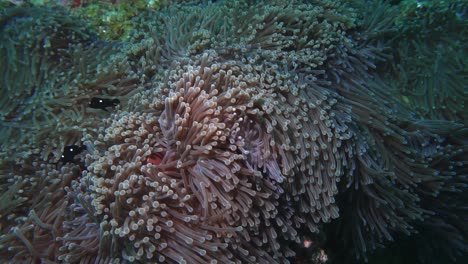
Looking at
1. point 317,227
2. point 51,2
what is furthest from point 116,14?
point 317,227

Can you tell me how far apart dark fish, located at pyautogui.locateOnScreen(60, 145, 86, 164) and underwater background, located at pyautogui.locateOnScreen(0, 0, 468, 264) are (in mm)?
13

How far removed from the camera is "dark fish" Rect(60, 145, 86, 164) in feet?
10.2

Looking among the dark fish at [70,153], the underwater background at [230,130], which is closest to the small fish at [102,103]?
the underwater background at [230,130]

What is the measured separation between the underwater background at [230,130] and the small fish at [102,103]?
27mm

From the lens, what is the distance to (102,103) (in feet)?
11.1

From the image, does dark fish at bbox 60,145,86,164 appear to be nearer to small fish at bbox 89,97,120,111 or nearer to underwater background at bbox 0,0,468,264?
underwater background at bbox 0,0,468,264

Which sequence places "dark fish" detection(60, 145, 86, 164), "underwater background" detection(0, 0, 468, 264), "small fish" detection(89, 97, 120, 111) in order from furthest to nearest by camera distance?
1. "small fish" detection(89, 97, 120, 111)
2. "dark fish" detection(60, 145, 86, 164)
3. "underwater background" detection(0, 0, 468, 264)

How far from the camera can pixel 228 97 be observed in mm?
2578

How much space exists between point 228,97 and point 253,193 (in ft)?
2.39

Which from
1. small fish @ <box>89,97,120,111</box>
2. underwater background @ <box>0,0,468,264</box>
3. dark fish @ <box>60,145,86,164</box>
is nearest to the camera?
underwater background @ <box>0,0,468,264</box>

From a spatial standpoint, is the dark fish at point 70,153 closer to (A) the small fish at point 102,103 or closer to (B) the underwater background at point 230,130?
(B) the underwater background at point 230,130

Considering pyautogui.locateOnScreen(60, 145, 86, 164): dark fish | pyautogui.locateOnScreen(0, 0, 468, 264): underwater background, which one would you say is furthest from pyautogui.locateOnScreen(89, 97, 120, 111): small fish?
pyautogui.locateOnScreen(60, 145, 86, 164): dark fish

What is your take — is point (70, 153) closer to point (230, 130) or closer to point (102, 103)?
point (102, 103)

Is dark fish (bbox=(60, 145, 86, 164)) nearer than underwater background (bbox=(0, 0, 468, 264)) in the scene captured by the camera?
No
